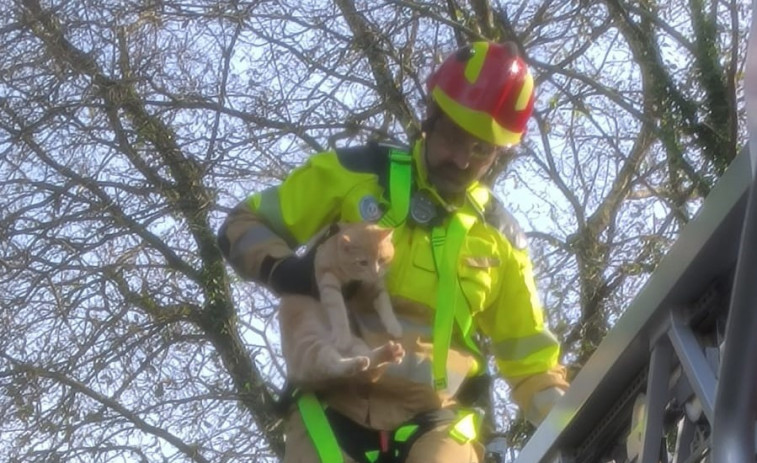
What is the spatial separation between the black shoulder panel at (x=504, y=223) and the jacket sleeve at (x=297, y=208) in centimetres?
39

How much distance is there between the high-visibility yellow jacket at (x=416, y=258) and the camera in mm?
3902

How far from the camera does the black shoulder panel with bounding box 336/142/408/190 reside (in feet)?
13.3

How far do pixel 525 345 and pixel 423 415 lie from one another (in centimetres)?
44

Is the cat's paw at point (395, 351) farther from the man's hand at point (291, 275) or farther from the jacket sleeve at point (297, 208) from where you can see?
the jacket sleeve at point (297, 208)

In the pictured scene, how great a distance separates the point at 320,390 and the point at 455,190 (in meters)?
0.67

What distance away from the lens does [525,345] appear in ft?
13.6

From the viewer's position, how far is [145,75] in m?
9.30


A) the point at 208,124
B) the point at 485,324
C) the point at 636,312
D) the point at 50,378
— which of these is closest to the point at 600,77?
the point at 208,124

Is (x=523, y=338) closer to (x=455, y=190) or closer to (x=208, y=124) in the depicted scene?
(x=455, y=190)

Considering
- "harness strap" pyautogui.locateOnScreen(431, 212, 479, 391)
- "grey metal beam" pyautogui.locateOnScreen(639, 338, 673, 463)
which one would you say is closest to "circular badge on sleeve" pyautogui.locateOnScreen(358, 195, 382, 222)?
"harness strap" pyautogui.locateOnScreen(431, 212, 479, 391)

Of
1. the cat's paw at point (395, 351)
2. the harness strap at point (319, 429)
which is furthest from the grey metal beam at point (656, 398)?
the harness strap at point (319, 429)

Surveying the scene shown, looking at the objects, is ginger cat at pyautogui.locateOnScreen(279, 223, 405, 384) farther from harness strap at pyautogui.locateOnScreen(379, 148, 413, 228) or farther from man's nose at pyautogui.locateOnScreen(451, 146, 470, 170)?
man's nose at pyautogui.locateOnScreen(451, 146, 470, 170)

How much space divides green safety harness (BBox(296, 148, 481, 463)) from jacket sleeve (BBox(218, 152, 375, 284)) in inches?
5.7

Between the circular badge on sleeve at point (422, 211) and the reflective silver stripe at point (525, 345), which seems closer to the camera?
the circular badge on sleeve at point (422, 211)
